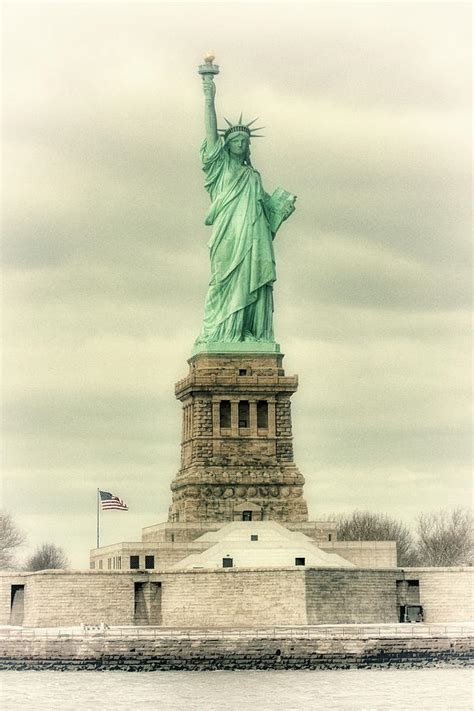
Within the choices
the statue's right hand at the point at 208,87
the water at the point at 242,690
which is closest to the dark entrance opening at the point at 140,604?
the water at the point at 242,690

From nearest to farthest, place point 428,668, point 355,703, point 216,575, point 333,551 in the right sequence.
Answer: point 355,703 < point 428,668 < point 216,575 < point 333,551

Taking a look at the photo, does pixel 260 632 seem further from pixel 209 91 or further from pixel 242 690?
pixel 209 91

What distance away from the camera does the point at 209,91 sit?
80375mm

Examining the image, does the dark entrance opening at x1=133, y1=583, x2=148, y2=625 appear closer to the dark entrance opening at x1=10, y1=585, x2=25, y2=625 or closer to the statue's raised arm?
the dark entrance opening at x1=10, y1=585, x2=25, y2=625

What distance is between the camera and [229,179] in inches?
3194

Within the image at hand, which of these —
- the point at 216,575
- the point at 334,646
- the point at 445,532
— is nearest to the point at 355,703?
the point at 334,646

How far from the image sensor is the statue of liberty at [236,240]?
80562mm

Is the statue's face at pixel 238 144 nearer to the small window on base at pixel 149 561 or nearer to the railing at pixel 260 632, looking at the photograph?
the small window on base at pixel 149 561

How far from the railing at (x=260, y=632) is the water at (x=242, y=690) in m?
1.92

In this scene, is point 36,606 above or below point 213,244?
below

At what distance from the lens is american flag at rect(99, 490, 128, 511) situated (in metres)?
74.9

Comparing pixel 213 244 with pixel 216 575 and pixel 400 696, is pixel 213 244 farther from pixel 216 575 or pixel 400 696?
pixel 400 696

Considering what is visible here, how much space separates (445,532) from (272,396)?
16850 millimetres

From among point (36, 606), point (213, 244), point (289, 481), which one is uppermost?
point (213, 244)
